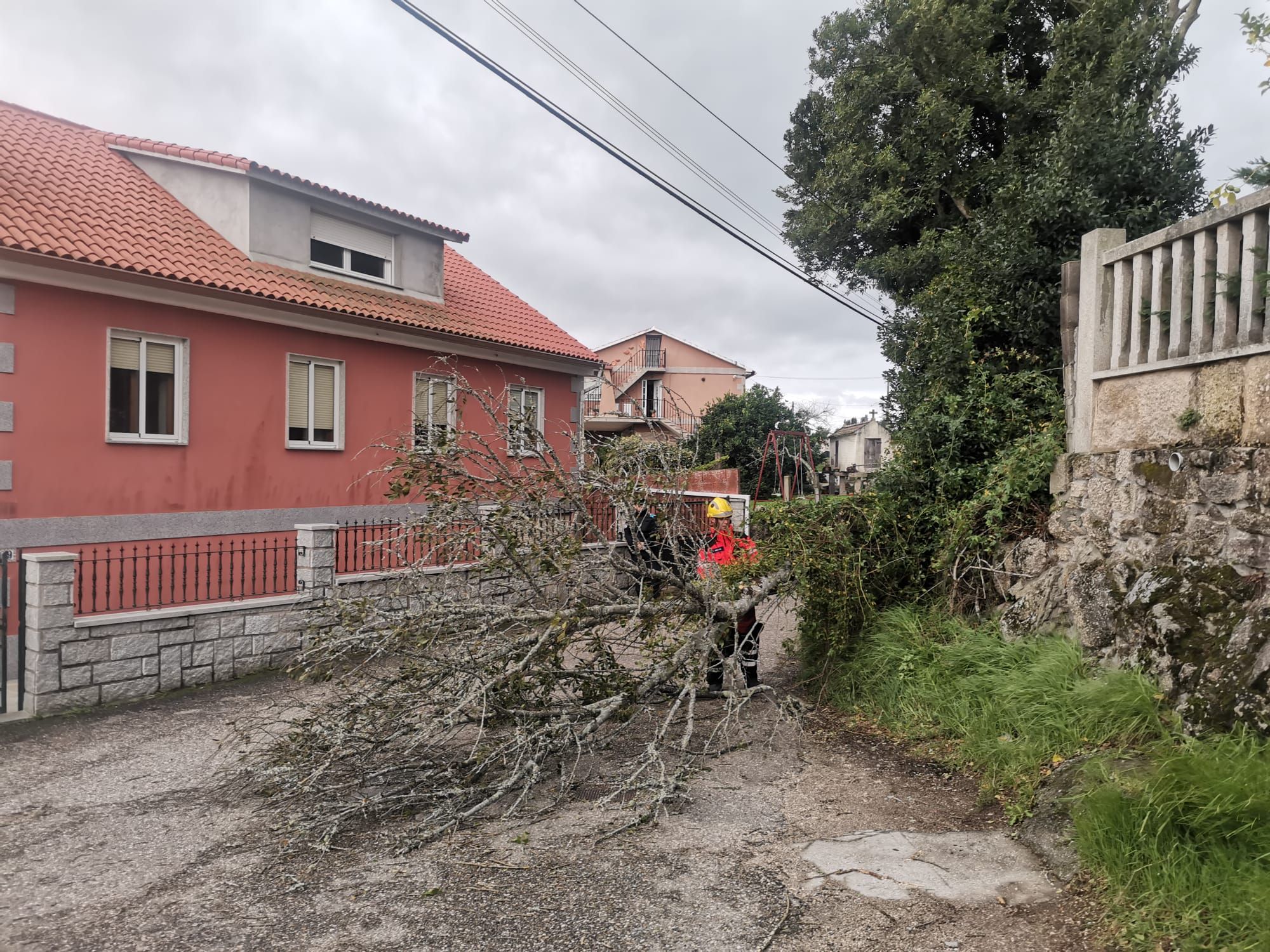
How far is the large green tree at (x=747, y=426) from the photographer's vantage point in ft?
89.2

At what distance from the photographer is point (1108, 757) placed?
439 centimetres

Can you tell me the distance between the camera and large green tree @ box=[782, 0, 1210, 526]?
723 cm

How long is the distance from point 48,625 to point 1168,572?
8.81 meters

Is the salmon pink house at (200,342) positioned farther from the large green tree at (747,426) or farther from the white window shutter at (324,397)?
the large green tree at (747,426)

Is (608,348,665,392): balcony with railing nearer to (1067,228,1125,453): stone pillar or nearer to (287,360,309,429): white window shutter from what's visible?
(287,360,309,429): white window shutter

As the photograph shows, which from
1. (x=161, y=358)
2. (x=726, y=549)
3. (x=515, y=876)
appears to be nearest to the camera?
(x=515, y=876)

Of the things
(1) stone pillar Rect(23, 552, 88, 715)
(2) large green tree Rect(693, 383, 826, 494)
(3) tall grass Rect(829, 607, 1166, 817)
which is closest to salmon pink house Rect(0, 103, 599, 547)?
(1) stone pillar Rect(23, 552, 88, 715)

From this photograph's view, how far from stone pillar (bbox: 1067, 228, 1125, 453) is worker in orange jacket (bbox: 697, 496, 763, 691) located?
118 inches

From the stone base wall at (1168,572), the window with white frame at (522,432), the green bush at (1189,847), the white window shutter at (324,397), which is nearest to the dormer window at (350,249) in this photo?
the white window shutter at (324,397)

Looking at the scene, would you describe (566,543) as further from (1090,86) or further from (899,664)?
(1090,86)

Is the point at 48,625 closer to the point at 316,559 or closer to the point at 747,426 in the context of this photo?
the point at 316,559

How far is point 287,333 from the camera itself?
11602 mm

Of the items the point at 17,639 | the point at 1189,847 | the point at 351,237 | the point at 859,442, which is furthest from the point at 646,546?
the point at 859,442

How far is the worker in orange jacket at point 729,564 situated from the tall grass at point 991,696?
784mm
